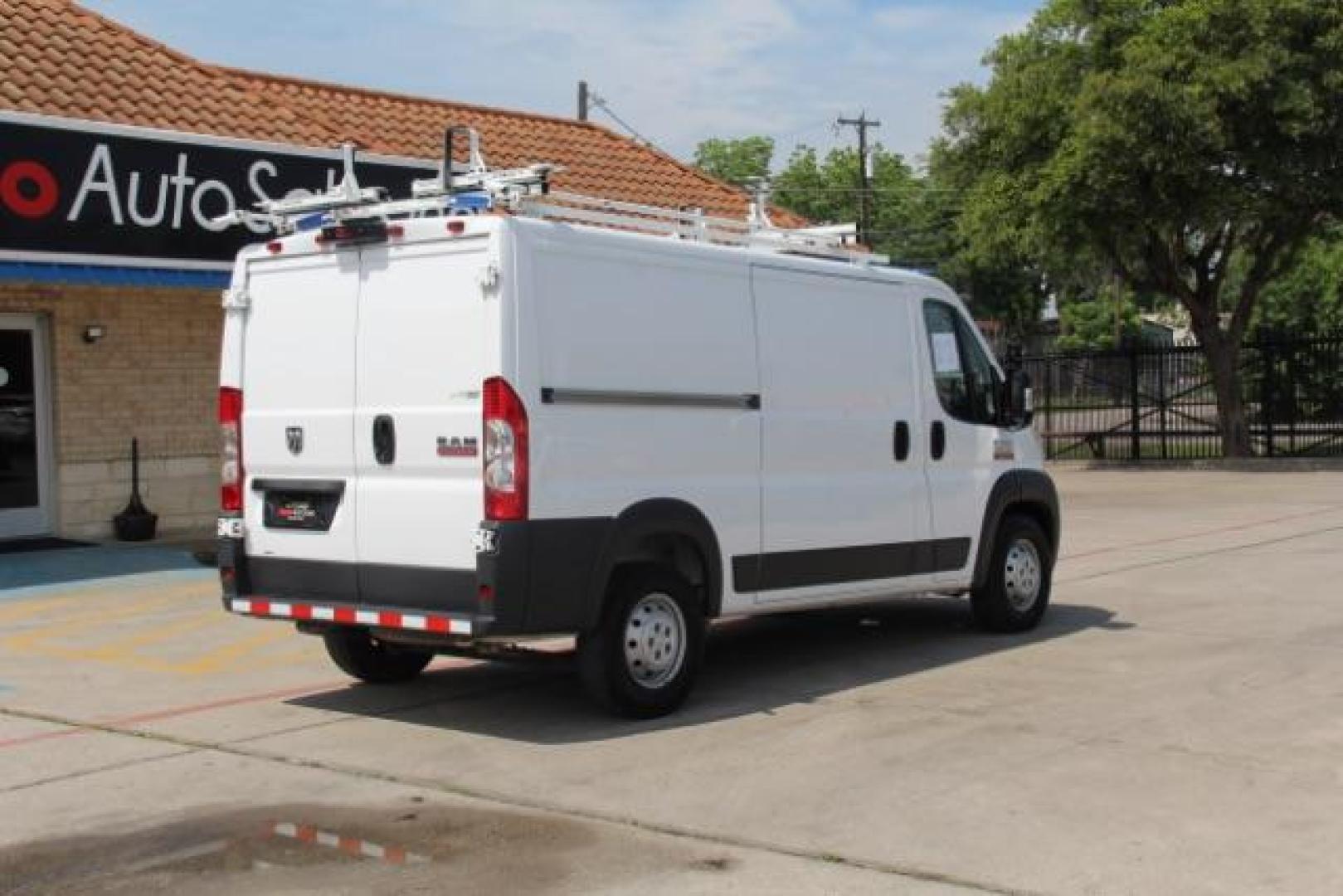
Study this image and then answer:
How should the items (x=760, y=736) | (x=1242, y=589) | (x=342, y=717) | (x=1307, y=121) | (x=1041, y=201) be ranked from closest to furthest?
1. (x=760, y=736)
2. (x=342, y=717)
3. (x=1242, y=589)
4. (x=1307, y=121)
5. (x=1041, y=201)

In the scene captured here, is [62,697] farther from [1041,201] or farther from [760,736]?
[1041,201]

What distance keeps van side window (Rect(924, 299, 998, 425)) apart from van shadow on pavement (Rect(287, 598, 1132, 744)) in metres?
1.50

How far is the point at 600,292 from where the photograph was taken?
24.4 ft

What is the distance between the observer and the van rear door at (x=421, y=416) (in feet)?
23.3

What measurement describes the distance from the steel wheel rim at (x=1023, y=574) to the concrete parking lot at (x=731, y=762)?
256 mm

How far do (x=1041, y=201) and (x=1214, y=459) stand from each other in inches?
230

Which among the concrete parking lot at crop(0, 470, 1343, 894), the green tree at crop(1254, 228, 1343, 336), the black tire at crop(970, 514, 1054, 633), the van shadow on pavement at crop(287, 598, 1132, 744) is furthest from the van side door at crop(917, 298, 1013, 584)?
the green tree at crop(1254, 228, 1343, 336)

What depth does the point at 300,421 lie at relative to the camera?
7820mm

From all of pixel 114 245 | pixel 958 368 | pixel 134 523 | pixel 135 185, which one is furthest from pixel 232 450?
pixel 134 523

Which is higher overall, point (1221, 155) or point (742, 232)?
point (1221, 155)

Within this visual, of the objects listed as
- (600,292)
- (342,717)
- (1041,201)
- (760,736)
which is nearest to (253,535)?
(342,717)

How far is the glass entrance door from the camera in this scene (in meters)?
14.9

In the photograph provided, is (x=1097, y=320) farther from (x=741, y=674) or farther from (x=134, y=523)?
(x=741, y=674)

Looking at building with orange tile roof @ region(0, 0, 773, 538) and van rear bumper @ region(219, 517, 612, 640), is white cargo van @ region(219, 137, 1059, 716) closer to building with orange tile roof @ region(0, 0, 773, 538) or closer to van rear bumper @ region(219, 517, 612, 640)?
van rear bumper @ region(219, 517, 612, 640)
